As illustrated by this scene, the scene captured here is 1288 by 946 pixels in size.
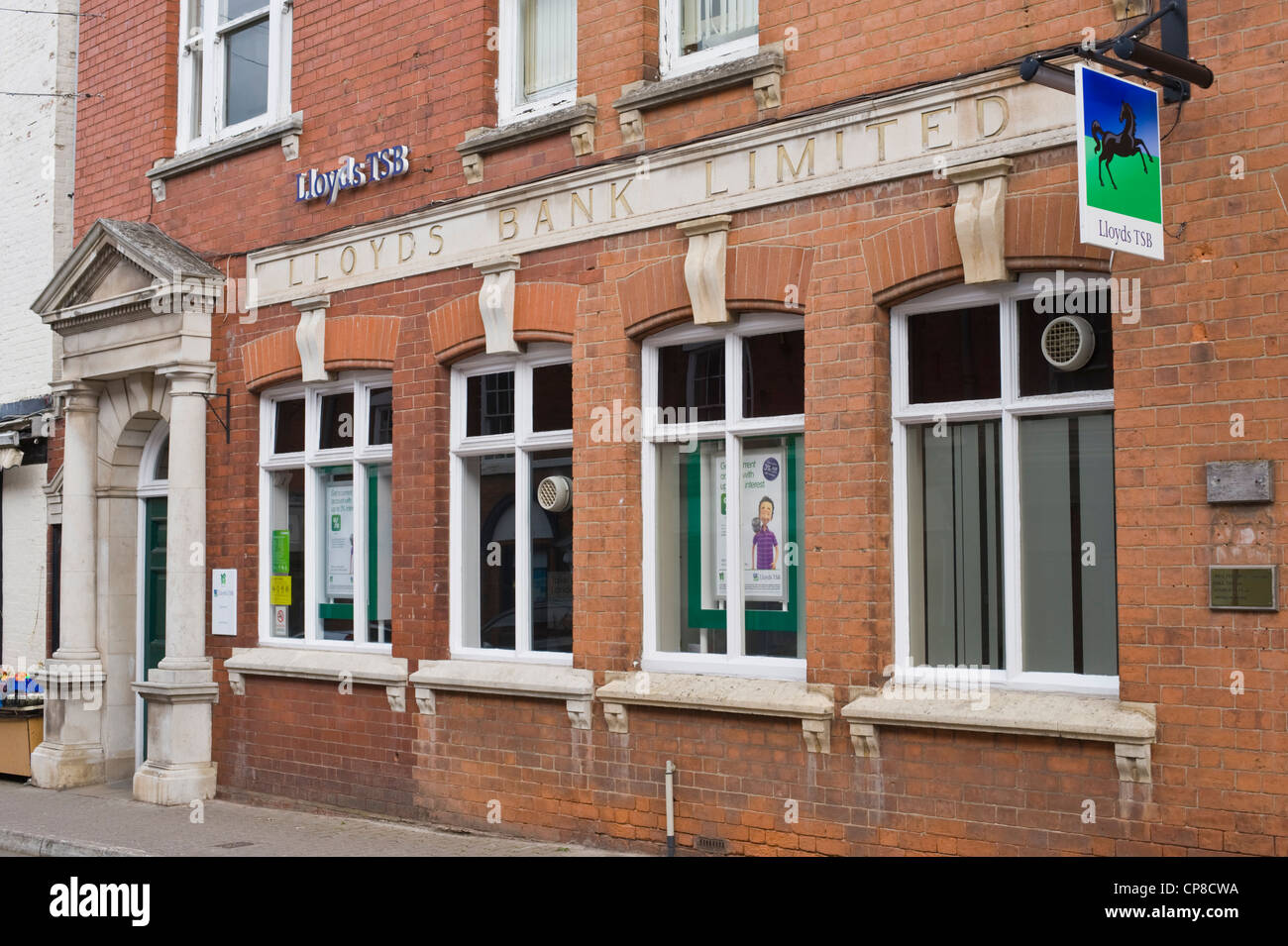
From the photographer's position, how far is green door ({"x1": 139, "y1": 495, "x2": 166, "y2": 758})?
14.2 meters

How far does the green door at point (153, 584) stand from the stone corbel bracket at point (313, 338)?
299 centimetres

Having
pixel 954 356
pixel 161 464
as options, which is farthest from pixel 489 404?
pixel 161 464

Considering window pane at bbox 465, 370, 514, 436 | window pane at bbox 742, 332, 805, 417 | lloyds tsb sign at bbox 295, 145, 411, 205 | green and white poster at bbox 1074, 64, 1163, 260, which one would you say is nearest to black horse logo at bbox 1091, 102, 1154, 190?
green and white poster at bbox 1074, 64, 1163, 260

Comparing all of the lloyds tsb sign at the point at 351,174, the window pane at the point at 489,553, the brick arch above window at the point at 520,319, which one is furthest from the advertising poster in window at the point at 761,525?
the lloyds tsb sign at the point at 351,174

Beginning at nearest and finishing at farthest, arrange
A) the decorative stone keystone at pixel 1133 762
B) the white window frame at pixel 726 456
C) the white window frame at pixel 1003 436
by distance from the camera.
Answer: the decorative stone keystone at pixel 1133 762 → the white window frame at pixel 1003 436 → the white window frame at pixel 726 456

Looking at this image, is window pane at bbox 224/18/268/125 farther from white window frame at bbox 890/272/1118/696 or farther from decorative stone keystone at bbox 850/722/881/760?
decorative stone keystone at bbox 850/722/881/760

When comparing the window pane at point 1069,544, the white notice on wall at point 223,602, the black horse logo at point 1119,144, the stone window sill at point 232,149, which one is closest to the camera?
the black horse logo at point 1119,144

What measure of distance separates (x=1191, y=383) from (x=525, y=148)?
5295 millimetres

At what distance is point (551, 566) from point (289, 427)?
347 cm

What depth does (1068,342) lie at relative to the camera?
773cm

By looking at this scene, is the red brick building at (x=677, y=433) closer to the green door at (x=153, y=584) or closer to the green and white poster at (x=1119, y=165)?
the green door at (x=153, y=584)

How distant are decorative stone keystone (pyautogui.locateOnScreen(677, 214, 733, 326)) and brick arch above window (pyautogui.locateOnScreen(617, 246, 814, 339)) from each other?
56mm

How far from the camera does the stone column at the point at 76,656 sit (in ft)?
45.1

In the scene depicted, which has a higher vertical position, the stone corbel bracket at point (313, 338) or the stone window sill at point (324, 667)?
the stone corbel bracket at point (313, 338)
